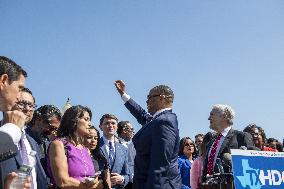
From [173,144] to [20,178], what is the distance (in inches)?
111

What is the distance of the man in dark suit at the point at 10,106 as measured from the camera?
93.5 inches

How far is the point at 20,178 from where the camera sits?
94.4 inches

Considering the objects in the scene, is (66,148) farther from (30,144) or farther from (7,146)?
(7,146)

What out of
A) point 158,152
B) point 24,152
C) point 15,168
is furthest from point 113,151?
point 15,168

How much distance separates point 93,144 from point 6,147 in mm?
3922

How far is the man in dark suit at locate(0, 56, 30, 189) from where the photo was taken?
7.79 feet

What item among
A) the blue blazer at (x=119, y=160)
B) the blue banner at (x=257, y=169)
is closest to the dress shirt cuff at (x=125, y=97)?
the blue blazer at (x=119, y=160)

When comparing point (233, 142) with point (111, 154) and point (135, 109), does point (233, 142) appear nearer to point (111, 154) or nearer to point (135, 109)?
point (135, 109)

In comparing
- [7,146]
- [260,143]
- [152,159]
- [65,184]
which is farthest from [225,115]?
[7,146]

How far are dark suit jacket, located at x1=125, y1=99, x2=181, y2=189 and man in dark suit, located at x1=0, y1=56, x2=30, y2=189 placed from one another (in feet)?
7.16

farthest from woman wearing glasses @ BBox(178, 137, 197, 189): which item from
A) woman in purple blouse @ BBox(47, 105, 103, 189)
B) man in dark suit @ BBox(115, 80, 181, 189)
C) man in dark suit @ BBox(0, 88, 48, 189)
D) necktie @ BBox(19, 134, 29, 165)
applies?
necktie @ BBox(19, 134, 29, 165)

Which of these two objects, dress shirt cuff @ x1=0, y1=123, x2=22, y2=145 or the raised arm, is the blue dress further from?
dress shirt cuff @ x1=0, y1=123, x2=22, y2=145

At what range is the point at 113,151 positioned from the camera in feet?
24.5

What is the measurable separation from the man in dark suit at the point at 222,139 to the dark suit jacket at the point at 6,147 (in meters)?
3.89
